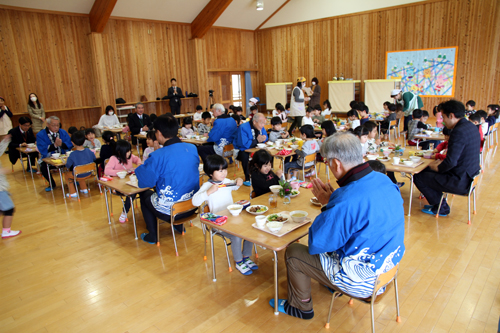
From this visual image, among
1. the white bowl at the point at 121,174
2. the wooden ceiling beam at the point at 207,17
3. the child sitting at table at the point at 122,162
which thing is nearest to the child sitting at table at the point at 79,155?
the child sitting at table at the point at 122,162

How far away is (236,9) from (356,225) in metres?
14.2

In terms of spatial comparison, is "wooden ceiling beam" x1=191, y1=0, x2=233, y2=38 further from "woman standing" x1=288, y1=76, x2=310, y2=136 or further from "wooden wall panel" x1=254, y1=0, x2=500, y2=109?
"woman standing" x1=288, y1=76, x2=310, y2=136

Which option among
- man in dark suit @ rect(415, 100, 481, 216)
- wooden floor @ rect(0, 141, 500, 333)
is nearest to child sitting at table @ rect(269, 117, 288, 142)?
wooden floor @ rect(0, 141, 500, 333)

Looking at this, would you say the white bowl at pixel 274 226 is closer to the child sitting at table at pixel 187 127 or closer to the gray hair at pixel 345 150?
the gray hair at pixel 345 150

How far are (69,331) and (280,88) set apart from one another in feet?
47.3

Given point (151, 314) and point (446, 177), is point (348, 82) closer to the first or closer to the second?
point (446, 177)

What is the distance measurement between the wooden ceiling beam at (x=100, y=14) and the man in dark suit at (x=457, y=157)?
1012cm

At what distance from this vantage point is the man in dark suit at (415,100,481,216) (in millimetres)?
4137

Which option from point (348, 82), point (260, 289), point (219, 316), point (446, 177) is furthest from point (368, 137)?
point (348, 82)

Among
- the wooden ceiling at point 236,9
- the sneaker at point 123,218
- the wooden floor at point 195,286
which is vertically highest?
the wooden ceiling at point 236,9

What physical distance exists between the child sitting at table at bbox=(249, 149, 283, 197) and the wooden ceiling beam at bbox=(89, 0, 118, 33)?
9.11m

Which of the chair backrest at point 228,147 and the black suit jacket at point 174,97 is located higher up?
the black suit jacket at point 174,97

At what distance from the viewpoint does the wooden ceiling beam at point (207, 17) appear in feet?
42.0

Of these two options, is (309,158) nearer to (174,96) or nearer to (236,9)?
(174,96)
